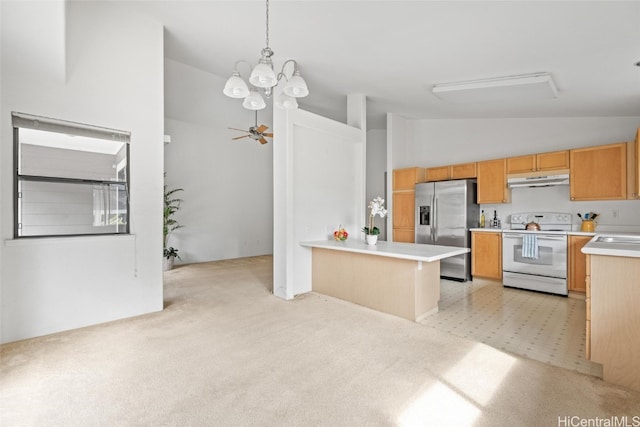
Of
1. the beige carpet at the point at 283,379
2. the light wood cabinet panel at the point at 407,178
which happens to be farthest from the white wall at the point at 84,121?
the light wood cabinet panel at the point at 407,178

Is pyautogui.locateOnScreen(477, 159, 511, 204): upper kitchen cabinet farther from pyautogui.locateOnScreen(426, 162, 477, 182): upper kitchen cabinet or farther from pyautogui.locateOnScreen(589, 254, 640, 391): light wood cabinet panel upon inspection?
pyautogui.locateOnScreen(589, 254, 640, 391): light wood cabinet panel

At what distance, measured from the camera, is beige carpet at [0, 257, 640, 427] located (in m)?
1.69

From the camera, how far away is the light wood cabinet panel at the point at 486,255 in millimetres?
4840

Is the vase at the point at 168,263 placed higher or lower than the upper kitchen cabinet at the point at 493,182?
lower

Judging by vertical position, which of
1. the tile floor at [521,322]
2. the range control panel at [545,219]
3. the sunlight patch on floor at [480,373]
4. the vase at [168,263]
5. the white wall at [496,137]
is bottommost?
the tile floor at [521,322]

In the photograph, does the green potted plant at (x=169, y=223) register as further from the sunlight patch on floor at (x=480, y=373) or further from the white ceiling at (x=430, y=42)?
the sunlight patch on floor at (x=480, y=373)

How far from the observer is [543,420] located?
165cm

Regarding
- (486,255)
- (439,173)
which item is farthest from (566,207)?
(439,173)

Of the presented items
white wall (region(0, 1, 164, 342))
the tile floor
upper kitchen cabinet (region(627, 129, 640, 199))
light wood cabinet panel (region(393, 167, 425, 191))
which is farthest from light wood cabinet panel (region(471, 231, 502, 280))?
white wall (region(0, 1, 164, 342))

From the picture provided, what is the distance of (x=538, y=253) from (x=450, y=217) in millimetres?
1372

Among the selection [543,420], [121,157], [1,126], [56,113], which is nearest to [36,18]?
[56,113]

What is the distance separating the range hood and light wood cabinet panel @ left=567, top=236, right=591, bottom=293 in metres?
0.87

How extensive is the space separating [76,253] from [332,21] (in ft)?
11.3

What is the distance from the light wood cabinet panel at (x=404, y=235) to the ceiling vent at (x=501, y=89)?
8.39 ft
